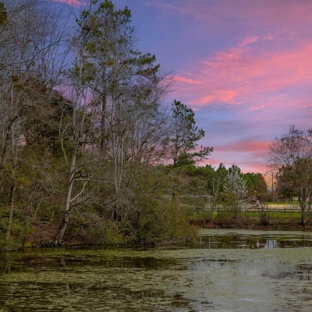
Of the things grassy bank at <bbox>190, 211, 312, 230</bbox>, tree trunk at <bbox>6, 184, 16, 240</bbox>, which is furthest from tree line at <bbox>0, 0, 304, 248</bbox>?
grassy bank at <bbox>190, 211, 312, 230</bbox>

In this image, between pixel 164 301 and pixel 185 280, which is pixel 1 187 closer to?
pixel 185 280

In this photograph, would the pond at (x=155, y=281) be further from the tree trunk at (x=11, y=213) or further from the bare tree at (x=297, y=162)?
the bare tree at (x=297, y=162)

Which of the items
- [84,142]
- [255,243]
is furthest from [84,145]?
[255,243]

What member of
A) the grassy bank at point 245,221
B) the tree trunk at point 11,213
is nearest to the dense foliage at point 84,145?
the tree trunk at point 11,213

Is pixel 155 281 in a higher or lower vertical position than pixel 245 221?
lower

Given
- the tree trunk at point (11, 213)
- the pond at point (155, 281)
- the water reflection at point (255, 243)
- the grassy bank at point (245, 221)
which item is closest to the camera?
the pond at point (155, 281)

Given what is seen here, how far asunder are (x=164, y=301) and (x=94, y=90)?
2333 cm

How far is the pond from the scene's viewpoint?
11383 millimetres

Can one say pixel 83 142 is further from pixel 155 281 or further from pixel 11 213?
pixel 155 281

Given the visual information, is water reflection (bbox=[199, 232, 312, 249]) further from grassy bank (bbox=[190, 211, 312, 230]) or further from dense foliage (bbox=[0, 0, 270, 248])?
grassy bank (bbox=[190, 211, 312, 230])

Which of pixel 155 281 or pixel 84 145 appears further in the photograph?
pixel 84 145

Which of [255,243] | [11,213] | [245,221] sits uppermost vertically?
[11,213]

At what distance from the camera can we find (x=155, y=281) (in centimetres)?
1497

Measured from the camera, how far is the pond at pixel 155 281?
1138cm
